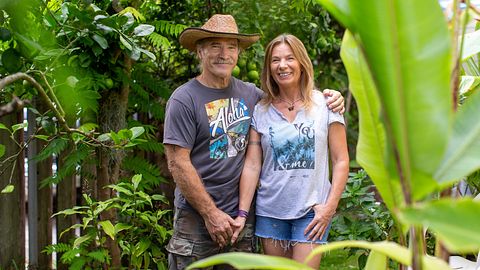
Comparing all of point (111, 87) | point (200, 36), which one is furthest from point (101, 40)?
point (111, 87)

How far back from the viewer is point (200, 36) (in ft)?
13.2

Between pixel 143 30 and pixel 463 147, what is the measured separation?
2.65 metres

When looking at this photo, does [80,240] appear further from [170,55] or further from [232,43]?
[170,55]

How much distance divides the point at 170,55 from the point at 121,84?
111 cm

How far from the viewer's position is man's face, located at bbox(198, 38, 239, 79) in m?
3.91

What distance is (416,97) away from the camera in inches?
52.9

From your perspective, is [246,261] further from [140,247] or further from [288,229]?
[140,247]

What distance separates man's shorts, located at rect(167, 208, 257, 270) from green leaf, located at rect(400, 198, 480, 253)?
2.77m

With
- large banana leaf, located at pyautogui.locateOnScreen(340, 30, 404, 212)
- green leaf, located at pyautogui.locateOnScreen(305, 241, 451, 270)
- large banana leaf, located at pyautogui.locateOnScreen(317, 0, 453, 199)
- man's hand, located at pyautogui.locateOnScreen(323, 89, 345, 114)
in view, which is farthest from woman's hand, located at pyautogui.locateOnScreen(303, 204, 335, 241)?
large banana leaf, located at pyautogui.locateOnScreen(317, 0, 453, 199)

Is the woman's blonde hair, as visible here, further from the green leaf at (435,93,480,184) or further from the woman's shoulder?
the green leaf at (435,93,480,184)

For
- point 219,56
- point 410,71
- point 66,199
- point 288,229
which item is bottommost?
point 288,229

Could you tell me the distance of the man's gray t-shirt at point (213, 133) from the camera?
12.6 ft

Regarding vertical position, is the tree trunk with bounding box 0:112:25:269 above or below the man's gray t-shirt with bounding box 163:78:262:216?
below

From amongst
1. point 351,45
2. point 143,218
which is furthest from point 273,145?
point 351,45
